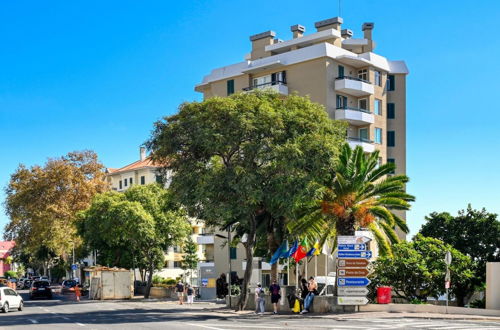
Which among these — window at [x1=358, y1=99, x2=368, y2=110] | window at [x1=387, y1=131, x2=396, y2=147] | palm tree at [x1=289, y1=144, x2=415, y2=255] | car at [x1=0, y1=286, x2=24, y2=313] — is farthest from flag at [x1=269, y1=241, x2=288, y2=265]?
window at [x1=387, y1=131, x2=396, y2=147]

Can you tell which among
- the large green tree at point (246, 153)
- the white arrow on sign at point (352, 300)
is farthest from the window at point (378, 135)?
the white arrow on sign at point (352, 300)

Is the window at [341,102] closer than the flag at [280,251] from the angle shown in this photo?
No

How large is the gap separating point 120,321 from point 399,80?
48.4 metres

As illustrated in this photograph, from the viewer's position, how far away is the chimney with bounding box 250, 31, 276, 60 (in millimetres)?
72250

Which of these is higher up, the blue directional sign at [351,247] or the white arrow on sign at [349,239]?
the white arrow on sign at [349,239]

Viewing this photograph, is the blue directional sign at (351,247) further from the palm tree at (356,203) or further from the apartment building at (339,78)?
the apartment building at (339,78)

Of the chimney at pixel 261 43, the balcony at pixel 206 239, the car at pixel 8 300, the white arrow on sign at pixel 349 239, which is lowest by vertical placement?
the car at pixel 8 300

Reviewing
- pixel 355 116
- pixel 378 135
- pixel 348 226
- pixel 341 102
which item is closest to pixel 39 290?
pixel 341 102

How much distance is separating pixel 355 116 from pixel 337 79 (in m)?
3.79

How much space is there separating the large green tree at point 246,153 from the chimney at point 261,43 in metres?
32.6

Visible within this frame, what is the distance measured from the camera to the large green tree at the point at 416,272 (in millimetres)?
41094

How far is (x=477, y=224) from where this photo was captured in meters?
68.4

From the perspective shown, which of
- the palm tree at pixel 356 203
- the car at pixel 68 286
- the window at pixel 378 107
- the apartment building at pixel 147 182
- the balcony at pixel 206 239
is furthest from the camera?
the apartment building at pixel 147 182

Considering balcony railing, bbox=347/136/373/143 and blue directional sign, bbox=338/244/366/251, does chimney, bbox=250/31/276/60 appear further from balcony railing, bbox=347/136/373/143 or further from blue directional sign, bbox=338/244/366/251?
blue directional sign, bbox=338/244/366/251
